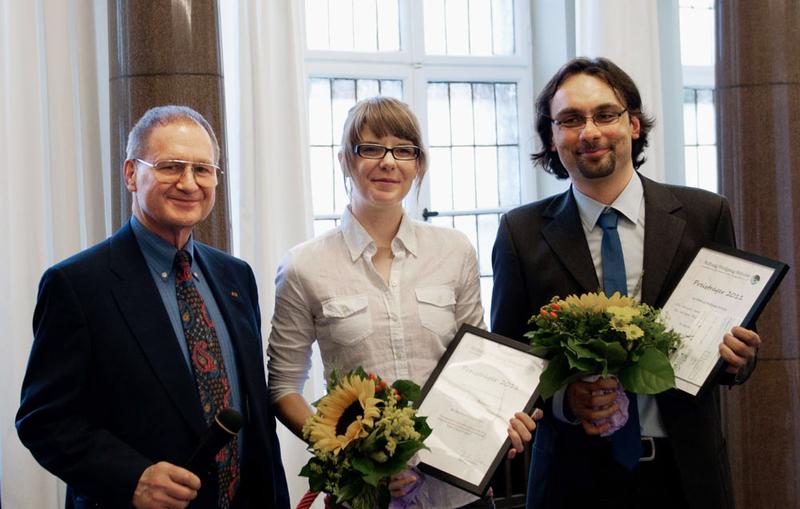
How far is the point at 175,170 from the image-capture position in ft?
6.86

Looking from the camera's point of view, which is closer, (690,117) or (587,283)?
(587,283)

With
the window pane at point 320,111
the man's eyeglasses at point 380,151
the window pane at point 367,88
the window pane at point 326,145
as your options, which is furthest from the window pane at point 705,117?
the man's eyeglasses at point 380,151

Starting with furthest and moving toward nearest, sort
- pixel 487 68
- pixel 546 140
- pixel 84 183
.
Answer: pixel 487 68, pixel 84 183, pixel 546 140

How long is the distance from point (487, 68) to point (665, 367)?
360 centimetres

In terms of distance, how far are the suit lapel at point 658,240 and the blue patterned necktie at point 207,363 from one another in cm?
115

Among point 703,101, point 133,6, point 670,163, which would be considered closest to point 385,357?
point 133,6

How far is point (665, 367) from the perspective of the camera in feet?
6.96

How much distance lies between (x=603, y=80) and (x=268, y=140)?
6.78 ft

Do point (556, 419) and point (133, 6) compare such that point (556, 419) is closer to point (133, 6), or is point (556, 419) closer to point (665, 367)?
point (665, 367)

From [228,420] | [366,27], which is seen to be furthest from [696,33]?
[228,420]

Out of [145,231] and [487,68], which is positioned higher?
[487,68]

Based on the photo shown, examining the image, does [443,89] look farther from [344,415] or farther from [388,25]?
[344,415]

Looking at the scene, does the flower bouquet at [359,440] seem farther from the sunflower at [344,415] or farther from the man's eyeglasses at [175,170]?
the man's eyeglasses at [175,170]

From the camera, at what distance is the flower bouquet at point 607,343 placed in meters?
2.10
